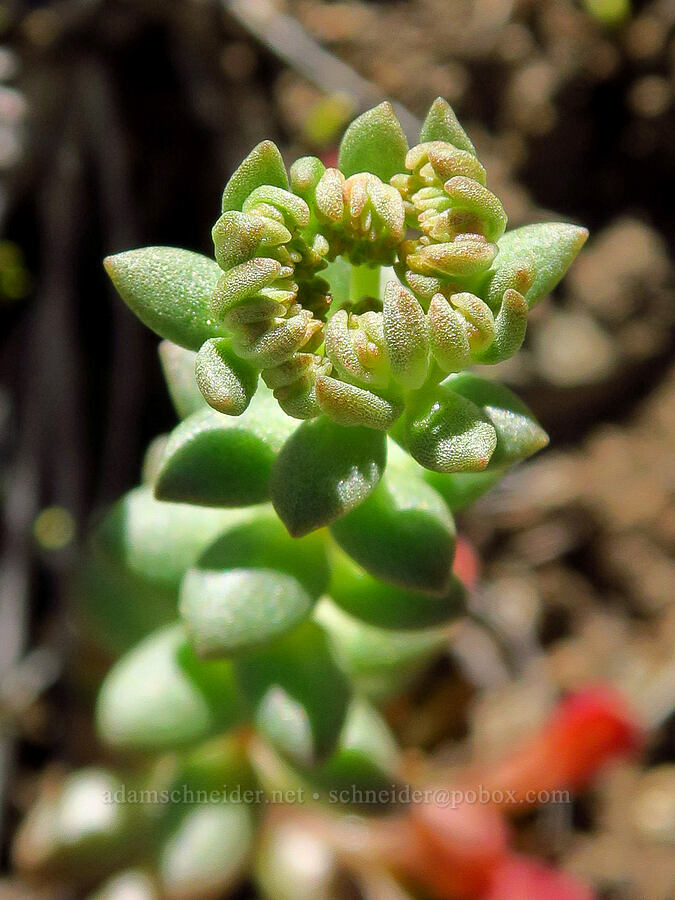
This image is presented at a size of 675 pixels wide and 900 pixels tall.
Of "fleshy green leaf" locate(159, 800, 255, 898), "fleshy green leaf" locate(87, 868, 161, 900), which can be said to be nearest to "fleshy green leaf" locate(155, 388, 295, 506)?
"fleshy green leaf" locate(159, 800, 255, 898)

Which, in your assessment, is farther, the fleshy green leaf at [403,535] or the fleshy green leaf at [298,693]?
the fleshy green leaf at [298,693]

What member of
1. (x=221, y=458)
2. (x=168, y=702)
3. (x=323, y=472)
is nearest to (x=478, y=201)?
(x=323, y=472)

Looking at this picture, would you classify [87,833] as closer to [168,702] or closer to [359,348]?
[168,702]

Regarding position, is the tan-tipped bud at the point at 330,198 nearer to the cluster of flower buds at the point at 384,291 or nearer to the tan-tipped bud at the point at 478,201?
the cluster of flower buds at the point at 384,291

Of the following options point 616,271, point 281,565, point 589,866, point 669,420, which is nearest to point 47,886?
point 281,565

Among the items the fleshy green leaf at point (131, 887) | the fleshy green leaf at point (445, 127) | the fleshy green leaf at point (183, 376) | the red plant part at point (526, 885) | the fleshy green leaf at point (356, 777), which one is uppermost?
the fleshy green leaf at point (445, 127)

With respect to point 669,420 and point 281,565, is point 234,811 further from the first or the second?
point 669,420

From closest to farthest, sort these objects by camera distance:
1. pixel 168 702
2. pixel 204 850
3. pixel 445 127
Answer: pixel 445 127 < pixel 168 702 < pixel 204 850

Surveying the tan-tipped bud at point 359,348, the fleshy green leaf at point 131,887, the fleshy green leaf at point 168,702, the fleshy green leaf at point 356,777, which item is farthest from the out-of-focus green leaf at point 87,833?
the tan-tipped bud at point 359,348
